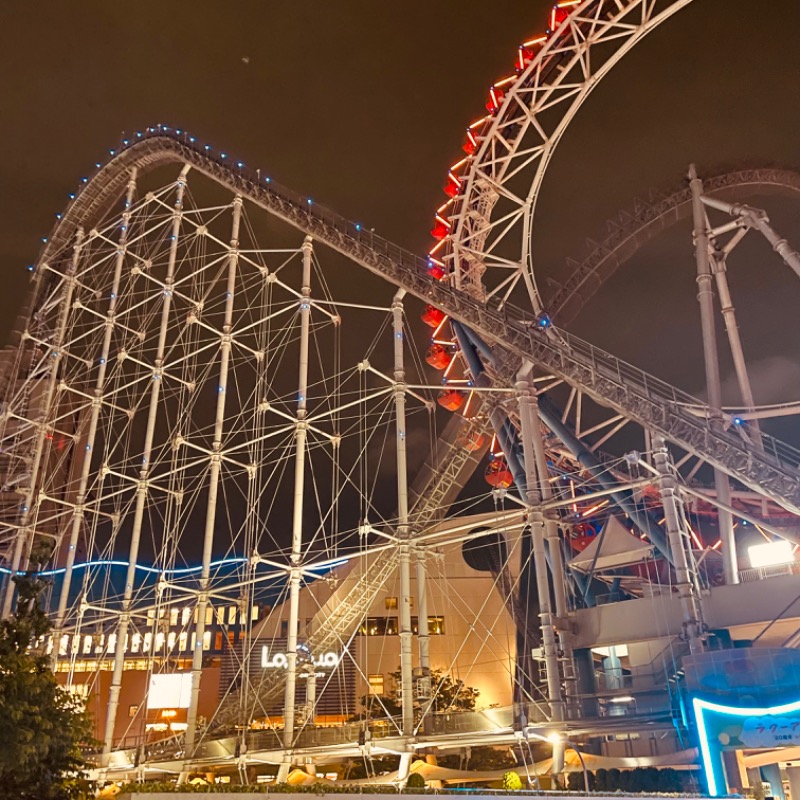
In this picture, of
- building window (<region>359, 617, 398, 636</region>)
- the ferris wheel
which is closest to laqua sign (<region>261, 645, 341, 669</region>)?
the ferris wheel

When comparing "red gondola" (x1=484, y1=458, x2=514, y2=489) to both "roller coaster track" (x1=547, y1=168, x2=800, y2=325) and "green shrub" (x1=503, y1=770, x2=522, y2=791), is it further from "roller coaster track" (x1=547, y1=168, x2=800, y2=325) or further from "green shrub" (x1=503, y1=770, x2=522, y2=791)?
"green shrub" (x1=503, y1=770, x2=522, y2=791)

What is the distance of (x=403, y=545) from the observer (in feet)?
60.2

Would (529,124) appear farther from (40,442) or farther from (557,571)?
(40,442)

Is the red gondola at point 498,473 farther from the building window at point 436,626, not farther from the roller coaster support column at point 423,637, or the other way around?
the building window at point 436,626

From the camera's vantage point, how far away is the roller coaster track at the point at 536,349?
15164mm

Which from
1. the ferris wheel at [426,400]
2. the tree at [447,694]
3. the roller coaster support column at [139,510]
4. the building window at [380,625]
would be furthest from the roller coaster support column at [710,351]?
the building window at [380,625]

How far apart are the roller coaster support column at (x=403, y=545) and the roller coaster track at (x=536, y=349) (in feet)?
4.36

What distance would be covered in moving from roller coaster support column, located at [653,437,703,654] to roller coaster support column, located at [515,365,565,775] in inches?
103

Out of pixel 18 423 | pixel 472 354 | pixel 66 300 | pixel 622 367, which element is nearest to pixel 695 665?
pixel 622 367

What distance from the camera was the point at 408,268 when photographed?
20.4 metres

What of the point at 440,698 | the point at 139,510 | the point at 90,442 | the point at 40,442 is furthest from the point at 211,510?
the point at 440,698

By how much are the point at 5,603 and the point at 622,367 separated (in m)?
24.0

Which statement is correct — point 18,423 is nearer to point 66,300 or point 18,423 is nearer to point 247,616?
point 66,300

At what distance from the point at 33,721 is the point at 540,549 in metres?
9.96
